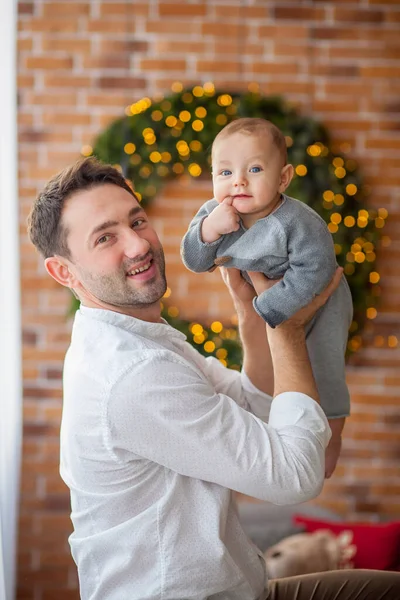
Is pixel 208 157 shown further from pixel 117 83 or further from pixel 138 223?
pixel 138 223

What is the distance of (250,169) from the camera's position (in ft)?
5.48

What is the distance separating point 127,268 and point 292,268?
0.36m

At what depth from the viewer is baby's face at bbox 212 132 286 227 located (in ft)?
5.45

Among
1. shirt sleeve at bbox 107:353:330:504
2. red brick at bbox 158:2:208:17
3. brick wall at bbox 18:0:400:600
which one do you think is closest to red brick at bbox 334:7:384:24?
brick wall at bbox 18:0:400:600

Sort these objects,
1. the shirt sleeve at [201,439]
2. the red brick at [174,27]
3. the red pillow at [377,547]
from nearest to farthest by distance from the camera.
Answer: the shirt sleeve at [201,439] → the red pillow at [377,547] → the red brick at [174,27]

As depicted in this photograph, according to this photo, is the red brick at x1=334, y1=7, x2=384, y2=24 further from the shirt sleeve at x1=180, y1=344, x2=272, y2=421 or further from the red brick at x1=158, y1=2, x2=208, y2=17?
the shirt sleeve at x1=180, y1=344, x2=272, y2=421

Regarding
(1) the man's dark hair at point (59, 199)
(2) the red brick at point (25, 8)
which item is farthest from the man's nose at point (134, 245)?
(2) the red brick at point (25, 8)

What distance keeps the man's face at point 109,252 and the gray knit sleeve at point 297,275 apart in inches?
9.4

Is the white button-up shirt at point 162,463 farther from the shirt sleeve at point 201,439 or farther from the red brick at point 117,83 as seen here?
the red brick at point 117,83

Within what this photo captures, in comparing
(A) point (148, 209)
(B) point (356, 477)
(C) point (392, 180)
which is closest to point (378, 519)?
(B) point (356, 477)

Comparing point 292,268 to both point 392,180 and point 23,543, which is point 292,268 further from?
point 23,543

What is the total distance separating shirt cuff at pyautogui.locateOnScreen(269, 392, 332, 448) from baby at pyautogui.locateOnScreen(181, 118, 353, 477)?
0.58 ft

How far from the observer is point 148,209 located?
335 centimetres

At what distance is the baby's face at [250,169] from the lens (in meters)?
1.66
